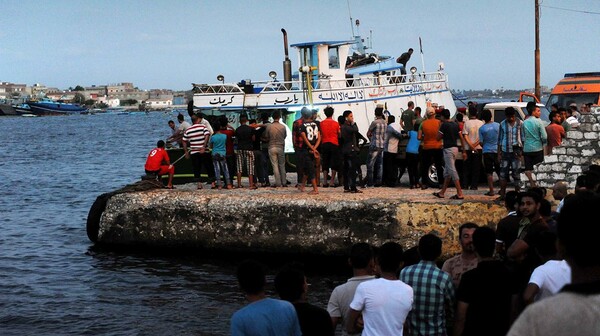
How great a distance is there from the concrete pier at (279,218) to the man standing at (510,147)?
0.55 meters

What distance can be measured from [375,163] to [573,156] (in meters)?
4.74

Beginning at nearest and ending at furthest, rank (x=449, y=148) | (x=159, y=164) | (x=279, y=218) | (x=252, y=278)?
(x=252, y=278) < (x=449, y=148) < (x=279, y=218) < (x=159, y=164)

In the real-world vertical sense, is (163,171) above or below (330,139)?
below

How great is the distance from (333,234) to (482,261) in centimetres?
942

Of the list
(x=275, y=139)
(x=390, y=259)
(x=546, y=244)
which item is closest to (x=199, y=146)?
(x=275, y=139)

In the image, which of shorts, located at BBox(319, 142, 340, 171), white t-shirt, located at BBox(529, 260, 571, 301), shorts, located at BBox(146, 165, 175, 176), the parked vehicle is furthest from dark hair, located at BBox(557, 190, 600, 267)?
the parked vehicle

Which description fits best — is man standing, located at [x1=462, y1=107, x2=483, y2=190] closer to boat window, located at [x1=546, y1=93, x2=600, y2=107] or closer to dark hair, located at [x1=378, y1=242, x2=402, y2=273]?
dark hair, located at [x1=378, y1=242, x2=402, y2=273]

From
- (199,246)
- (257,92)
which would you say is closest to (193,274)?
(199,246)

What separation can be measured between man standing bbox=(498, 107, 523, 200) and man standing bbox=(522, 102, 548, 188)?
10cm

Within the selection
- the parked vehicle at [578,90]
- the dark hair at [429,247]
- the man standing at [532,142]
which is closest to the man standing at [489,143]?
the man standing at [532,142]

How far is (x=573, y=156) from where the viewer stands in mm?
15531

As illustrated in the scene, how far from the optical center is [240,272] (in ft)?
20.9

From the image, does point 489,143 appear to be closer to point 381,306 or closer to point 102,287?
point 102,287

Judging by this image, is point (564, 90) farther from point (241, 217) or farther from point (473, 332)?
point (473, 332)
